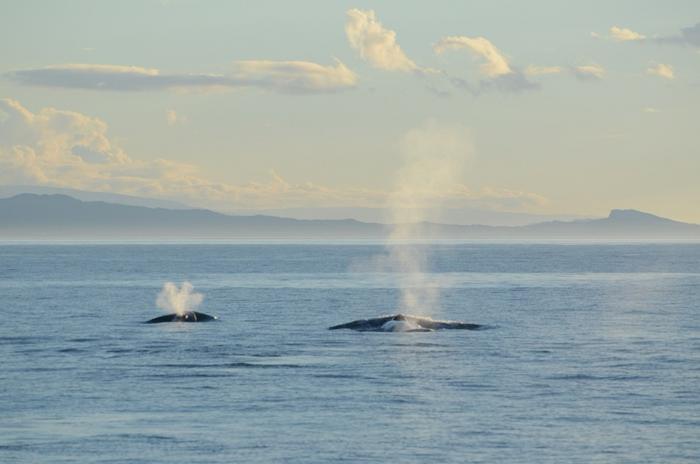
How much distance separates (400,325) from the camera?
253 feet

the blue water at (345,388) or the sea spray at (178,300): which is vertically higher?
the sea spray at (178,300)

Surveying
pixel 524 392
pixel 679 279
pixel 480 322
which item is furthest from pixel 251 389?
pixel 679 279

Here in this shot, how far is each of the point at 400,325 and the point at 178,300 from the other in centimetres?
4061

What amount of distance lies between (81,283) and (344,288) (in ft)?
101

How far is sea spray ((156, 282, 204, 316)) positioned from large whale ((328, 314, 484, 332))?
25.3 metres

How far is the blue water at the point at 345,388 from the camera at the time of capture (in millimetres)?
39938

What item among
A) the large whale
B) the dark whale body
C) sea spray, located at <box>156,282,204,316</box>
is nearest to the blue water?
the dark whale body

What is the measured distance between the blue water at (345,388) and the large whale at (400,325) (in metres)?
1.68

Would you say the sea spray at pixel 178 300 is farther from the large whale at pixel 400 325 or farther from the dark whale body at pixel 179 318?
the large whale at pixel 400 325

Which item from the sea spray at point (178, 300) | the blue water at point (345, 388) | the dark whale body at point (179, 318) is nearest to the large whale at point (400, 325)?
the blue water at point (345, 388)

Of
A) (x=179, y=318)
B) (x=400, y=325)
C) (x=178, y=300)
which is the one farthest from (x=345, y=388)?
(x=178, y=300)

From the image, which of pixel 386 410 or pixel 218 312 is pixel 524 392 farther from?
pixel 218 312

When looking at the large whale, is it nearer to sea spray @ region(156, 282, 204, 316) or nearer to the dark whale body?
the dark whale body

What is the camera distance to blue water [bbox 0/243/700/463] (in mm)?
39938
